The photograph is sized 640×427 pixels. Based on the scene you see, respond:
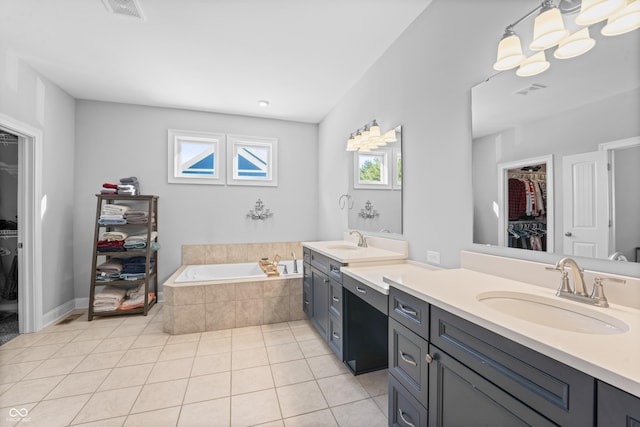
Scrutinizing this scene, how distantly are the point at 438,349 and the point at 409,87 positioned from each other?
6.32ft

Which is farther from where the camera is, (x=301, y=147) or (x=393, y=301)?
(x=301, y=147)

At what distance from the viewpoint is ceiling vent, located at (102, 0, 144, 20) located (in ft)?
6.30

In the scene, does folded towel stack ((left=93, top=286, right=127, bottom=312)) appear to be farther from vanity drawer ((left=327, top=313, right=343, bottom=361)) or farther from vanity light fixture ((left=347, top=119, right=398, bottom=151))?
vanity light fixture ((left=347, top=119, right=398, bottom=151))

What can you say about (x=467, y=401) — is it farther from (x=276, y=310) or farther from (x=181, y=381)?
(x=276, y=310)

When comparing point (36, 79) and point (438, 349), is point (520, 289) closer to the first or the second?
point (438, 349)

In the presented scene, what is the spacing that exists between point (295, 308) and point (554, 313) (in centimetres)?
254

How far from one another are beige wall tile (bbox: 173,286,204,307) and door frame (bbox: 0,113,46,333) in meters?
1.43

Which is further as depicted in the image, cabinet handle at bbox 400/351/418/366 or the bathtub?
the bathtub

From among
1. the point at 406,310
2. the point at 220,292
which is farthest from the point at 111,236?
the point at 406,310

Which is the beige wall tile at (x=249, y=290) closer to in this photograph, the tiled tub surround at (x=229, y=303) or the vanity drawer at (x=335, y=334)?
the tiled tub surround at (x=229, y=303)

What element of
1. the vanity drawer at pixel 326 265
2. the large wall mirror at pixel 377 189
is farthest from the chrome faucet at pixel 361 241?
the vanity drawer at pixel 326 265

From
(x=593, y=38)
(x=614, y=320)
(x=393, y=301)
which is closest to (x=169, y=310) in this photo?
(x=393, y=301)

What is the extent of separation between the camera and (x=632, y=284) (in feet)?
3.26

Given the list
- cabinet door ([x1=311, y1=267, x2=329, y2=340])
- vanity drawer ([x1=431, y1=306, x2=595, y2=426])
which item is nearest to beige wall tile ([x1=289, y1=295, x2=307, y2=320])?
cabinet door ([x1=311, y1=267, x2=329, y2=340])
